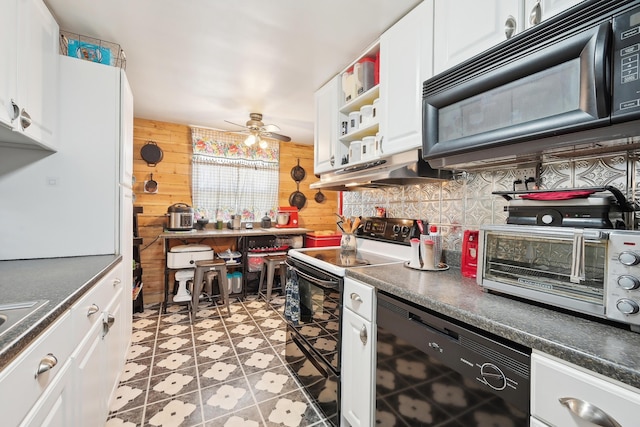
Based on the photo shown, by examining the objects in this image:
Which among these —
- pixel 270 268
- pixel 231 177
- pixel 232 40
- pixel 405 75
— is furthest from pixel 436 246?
pixel 231 177

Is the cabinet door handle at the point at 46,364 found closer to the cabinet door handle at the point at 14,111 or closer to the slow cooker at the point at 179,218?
the cabinet door handle at the point at 14,111

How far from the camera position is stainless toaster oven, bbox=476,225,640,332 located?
67cm

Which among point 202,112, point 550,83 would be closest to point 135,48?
point 202,112

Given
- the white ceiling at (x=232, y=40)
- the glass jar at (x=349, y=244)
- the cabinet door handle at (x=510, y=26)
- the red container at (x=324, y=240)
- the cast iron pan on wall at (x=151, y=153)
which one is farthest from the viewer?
the red container at (x=324, y=240)

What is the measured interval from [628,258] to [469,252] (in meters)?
0.64

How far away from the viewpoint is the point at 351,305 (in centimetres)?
138

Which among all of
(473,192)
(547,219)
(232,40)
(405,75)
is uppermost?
(232,40)

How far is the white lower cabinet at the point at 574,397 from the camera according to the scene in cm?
55

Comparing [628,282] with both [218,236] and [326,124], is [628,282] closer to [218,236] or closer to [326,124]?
[326,124]

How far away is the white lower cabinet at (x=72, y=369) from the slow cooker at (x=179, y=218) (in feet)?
5.62

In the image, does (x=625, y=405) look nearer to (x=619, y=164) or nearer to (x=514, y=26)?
(x=619, y=164)

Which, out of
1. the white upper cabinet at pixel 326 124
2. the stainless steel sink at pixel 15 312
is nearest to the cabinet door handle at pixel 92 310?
the stainless steel sink at pixel 15 312

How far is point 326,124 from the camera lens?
2.34 m

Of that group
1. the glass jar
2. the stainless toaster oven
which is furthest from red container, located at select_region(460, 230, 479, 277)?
the glass jar
